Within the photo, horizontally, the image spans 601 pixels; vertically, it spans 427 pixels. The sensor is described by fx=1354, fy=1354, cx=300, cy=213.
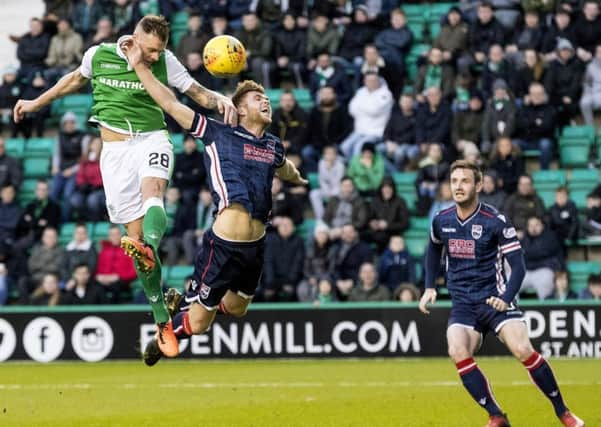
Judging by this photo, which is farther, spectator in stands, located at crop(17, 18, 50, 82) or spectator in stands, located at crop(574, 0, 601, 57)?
spectator in stands, located at crop(17, 18, 50, 82)

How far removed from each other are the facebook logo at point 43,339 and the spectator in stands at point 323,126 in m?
4.80

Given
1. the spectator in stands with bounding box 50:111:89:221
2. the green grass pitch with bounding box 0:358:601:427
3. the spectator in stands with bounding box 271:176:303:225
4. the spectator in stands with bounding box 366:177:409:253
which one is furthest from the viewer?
the spectator in stands with bounding box 50:111:89:221

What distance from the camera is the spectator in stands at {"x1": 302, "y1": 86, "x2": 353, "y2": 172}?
20.8m

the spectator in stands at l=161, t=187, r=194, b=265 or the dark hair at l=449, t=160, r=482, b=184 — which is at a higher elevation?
the dark hair at l=449, t=160, r=482, b=184

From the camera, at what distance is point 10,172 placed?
21641 mm

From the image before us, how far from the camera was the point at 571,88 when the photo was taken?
20438mm

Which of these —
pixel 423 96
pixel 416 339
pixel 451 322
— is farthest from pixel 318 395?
pixel 423 96

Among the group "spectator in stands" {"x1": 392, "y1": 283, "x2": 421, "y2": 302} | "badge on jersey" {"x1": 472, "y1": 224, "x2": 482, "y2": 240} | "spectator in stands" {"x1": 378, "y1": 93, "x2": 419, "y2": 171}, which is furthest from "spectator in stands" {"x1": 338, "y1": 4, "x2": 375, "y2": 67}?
"badge on jersey" {"x1": 472, "y1": 224, "x2": 482, "y2": 240}

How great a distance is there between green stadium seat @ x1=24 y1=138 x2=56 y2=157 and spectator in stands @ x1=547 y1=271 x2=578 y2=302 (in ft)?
29.9

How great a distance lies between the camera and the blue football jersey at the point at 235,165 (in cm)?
1041

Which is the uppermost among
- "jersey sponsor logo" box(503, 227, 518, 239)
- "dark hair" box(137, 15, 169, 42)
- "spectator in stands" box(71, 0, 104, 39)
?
"spectator in stands" box(71, 0, 104, 39)

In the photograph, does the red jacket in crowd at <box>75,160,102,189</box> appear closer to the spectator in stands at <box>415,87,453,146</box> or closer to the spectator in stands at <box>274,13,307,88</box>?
the spectator in stands at <box>274,13,307,88</box>

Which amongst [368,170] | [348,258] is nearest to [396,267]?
[348,258]

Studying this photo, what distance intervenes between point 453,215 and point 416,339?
7.33m
